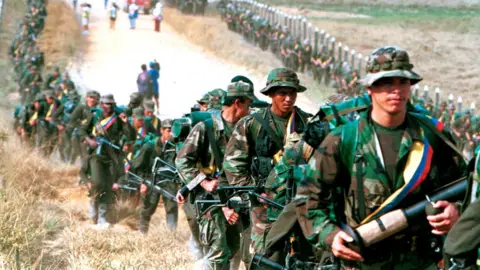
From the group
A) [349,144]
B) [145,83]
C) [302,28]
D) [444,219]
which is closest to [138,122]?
[349,144]

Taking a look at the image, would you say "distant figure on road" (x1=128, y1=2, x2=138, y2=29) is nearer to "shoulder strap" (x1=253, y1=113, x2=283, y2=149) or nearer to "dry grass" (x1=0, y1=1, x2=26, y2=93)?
"dry grass" (x1=0, y1=1, x2=26, y2=93)

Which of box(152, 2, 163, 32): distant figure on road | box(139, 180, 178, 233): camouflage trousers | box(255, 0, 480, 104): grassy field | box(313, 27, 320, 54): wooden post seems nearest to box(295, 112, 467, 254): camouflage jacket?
box(139, 180, 178, 233): camouflage trousers

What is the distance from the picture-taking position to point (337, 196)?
5.00m

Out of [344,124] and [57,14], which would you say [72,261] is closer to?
[344,124]

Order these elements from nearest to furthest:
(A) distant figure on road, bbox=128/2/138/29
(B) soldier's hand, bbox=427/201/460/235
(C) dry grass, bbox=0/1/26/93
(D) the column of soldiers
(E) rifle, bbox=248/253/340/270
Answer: (B) soldier's hand, bbox=427/201/460/235
(E) rifle, bbox=248/253/340/270
(D) the column of soldiers
(C) dry grass, bbox=0/1/26/93
(A) distant figure on road, bbox=128/2/138/29

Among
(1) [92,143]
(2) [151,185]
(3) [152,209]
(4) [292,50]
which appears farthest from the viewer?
(4) [292,50]

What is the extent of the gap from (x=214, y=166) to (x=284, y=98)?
1.53 metres

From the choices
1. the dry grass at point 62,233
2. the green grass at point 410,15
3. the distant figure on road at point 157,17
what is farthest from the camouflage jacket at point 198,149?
the distant figure on road at point 157,17

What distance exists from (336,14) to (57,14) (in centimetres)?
1436

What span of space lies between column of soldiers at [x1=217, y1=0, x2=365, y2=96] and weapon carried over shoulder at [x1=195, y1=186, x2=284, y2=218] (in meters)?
25.8

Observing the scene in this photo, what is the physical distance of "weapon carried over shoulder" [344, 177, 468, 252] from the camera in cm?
475

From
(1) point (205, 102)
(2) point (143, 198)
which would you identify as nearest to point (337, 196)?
(1) point (205, 102)

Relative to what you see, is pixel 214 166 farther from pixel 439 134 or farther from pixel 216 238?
pixel 439 134

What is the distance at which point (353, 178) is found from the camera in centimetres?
485
